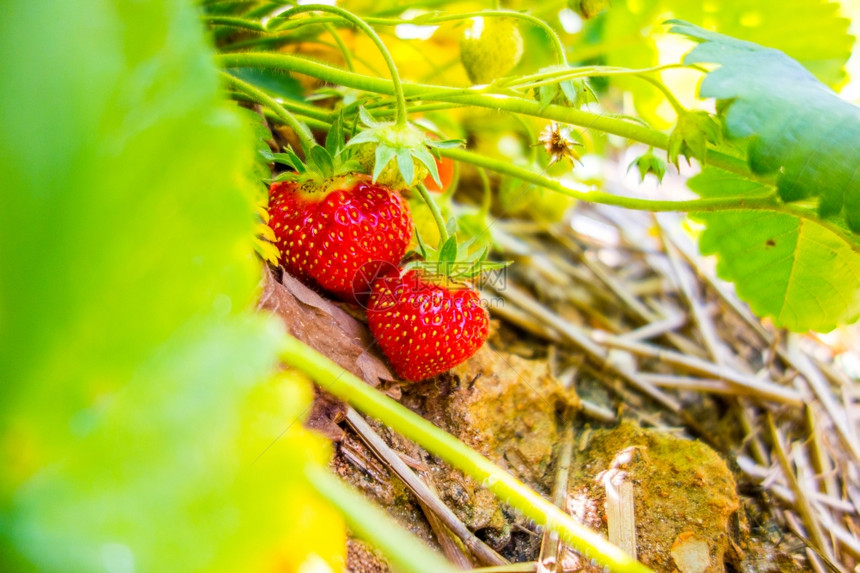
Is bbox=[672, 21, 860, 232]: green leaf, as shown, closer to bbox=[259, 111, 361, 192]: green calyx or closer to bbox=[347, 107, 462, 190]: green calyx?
bbox=[347, 107, 462, 190]: green calyx

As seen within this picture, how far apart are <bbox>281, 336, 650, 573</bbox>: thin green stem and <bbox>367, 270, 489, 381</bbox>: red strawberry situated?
230mm

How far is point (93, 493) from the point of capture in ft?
1.30

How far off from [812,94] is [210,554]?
686mm

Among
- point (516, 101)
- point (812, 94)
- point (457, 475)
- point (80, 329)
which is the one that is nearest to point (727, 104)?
point (812, 94)

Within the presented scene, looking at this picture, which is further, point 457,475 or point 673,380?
point 673,380

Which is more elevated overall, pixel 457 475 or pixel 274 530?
pixel 274 530

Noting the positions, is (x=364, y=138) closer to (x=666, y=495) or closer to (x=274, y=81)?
(x=274, y=81)

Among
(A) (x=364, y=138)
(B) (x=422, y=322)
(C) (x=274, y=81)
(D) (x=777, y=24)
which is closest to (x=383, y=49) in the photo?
(A) (x=364, y=138)

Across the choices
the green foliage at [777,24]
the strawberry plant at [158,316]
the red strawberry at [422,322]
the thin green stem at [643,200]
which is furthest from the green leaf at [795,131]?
the green foliage at [777,24]

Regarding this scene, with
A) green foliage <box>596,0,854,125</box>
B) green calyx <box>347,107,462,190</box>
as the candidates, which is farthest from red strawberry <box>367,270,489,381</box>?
green foliage <box>596,0,854,125</box>

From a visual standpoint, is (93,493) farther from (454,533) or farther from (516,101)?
(516,101)

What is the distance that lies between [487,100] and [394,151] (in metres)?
0.14

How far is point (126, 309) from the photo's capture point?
0.43 meters

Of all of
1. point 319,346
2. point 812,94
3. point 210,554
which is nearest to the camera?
point 210,554
